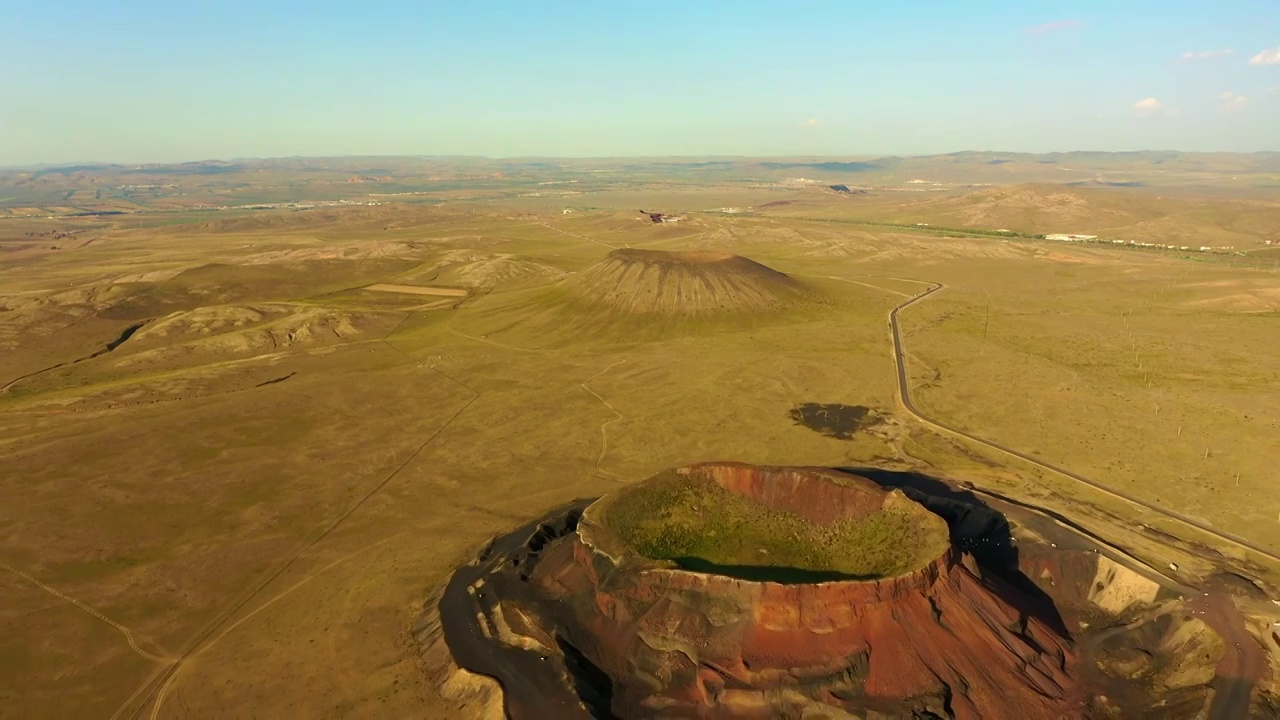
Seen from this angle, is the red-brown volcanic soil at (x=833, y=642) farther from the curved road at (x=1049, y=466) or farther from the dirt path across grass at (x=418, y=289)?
the dirt path across grass at (x=418, y=289)

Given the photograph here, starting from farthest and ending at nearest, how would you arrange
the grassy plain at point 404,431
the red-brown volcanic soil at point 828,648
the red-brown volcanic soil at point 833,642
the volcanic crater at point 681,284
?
the volcanic crater at point 681,284
the grassy plain at point 404,431
the red-brown volcanic soil at point 833,642
the red-brown volcanic soil at point 828,648

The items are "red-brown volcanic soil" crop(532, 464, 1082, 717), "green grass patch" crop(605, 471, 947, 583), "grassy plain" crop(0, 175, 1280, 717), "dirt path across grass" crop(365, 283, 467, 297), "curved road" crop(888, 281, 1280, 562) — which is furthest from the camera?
"dirt path across grass" crop(365, 283, 467, 297)

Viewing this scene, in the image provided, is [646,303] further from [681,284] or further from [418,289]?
[418,289]

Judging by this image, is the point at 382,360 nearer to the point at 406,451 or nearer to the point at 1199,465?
the point at 406,451

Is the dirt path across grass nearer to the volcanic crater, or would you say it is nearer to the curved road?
the volcanic crater

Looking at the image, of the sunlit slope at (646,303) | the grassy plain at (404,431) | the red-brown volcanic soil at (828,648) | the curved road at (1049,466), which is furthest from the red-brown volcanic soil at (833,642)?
the sunlit slope at (646,303)

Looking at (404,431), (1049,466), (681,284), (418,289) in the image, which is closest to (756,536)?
(1049,466)

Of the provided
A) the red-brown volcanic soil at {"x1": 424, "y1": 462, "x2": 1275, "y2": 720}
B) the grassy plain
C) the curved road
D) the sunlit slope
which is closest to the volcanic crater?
the sunlit slope
